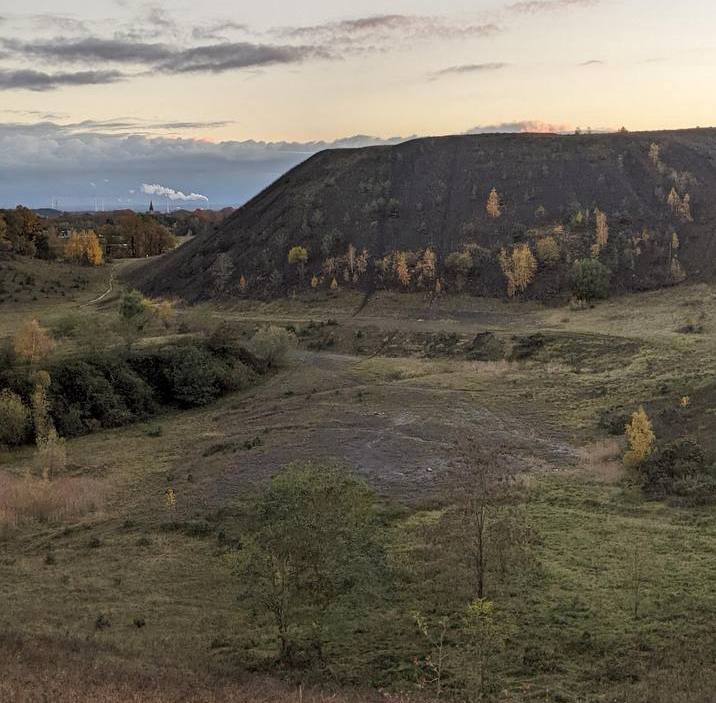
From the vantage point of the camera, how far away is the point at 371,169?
348 ft

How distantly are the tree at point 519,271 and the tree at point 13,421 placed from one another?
49539mm

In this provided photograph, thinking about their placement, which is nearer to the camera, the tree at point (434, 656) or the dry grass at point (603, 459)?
the tree at point (434, 656)

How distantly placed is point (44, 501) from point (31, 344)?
19.4m

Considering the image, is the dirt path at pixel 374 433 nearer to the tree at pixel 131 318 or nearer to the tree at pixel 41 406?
the tree at pixel 41 406

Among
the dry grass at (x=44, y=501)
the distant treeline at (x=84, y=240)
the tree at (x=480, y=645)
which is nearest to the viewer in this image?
the tree at (x=480, y=645)

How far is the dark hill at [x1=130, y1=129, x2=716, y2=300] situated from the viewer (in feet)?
259

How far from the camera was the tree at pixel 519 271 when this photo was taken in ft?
245

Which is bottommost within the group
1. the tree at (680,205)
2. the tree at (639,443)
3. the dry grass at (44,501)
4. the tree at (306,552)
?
the dry grass at (44,501)

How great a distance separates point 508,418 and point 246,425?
15374mm

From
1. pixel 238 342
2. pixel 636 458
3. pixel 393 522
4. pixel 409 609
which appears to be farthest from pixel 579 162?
pixel 409 609

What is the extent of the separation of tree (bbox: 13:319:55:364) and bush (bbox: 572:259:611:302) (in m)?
48.7

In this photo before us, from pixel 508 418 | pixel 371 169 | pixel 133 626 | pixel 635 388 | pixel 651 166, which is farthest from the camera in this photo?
pixel 371 169

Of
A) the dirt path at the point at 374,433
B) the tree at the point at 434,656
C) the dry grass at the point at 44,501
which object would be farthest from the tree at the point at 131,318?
the tree at the point at 434,656

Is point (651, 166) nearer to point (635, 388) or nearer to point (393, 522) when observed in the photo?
point (635, 388)
